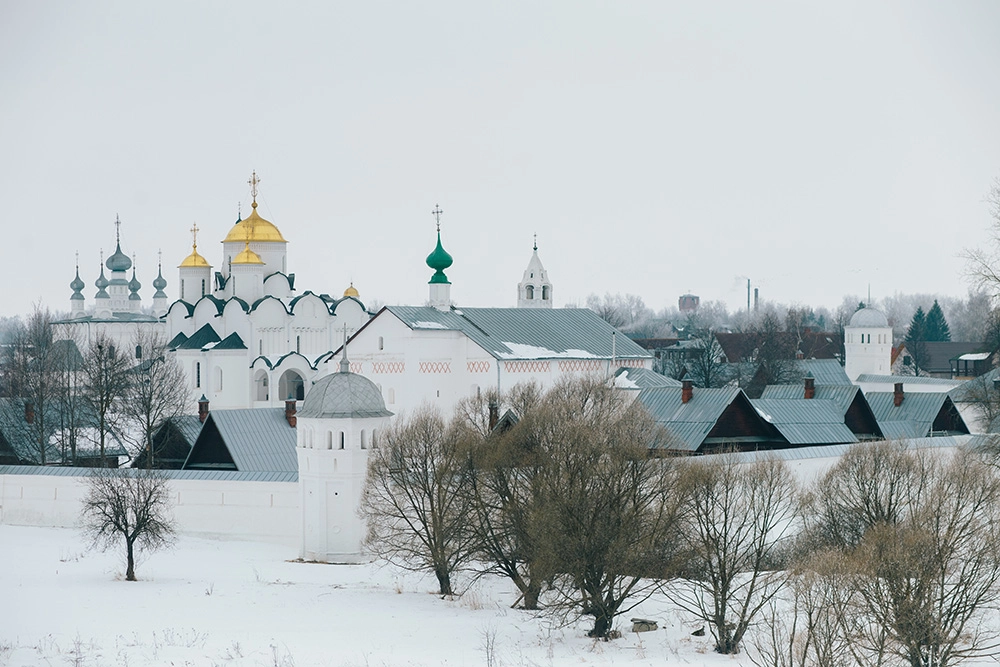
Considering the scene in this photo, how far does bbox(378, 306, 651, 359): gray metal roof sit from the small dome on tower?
29.2 meters

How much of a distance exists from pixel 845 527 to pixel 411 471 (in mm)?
7001

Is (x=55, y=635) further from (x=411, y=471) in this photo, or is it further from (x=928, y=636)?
(x=928, y=636)

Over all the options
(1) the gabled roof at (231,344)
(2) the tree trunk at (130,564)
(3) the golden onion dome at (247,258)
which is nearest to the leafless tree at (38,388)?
(1) the gabled roof at (231,344)

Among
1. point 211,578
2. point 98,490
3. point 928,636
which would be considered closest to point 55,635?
point 211,578

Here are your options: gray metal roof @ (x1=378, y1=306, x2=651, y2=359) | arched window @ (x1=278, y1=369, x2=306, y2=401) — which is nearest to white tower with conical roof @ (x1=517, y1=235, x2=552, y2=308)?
gray metal roof @ (x1=378, y1=306, x2=651, y2=359)

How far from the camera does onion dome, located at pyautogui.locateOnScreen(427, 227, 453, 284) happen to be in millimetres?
40281

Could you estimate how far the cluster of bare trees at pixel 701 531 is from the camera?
17516 millimetres

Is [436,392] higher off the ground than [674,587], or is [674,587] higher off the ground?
[436,392]

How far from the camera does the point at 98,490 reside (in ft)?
89.1

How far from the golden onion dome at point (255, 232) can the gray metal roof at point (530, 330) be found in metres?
17.0

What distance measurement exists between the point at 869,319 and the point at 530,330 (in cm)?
3289

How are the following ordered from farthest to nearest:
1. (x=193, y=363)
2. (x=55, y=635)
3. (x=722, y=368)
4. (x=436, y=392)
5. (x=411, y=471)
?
1. (x=722, y=368)
2. (x=193, y=363)
3. (x=436, y=392)
4. (x=411, y=471)
5. (x=55, y=635)

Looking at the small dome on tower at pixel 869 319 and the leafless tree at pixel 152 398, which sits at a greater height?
the small dome on tower at pixel 869 319

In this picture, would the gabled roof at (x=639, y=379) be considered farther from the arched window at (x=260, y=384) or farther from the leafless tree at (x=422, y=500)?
the arched window at (x=260, y=384)
